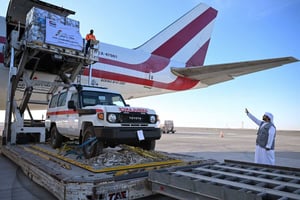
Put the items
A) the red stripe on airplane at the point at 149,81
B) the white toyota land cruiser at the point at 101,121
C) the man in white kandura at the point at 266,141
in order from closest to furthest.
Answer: the white toyota land cruiser at the point at 101,121
the man in white kandura at the point at 266,141
the red stripe on airplane at the point at 149,81

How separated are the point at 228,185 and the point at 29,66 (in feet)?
31.5

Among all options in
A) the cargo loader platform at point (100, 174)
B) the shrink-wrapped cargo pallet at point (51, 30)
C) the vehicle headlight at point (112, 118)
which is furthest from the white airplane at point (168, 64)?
the cargo loader platform at point (100, 174)

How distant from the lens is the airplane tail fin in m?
15.2

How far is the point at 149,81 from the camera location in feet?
44.0

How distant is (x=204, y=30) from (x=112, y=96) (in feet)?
37.9

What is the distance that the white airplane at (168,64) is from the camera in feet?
36.6

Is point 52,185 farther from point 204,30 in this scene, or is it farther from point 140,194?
point 204,30

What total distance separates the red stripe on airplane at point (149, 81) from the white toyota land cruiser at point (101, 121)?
4.47m

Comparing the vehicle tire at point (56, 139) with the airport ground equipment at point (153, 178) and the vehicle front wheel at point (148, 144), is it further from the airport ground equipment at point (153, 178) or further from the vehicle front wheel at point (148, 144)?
the vehicle front wheel at point (148, 144)

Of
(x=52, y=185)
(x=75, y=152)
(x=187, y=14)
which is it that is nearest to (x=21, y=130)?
(x=75, y=152)

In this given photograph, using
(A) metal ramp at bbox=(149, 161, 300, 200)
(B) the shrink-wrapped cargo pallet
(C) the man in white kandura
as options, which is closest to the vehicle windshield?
(B) the shrink-wrapped cargo pallet

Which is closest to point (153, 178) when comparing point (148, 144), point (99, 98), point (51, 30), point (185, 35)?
point (148, 144)

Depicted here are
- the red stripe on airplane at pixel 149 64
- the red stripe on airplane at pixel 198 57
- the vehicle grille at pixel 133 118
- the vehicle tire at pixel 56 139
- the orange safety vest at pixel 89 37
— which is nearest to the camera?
the vehicle grille at pixel 133 118

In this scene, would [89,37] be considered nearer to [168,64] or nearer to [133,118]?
[133,118]
